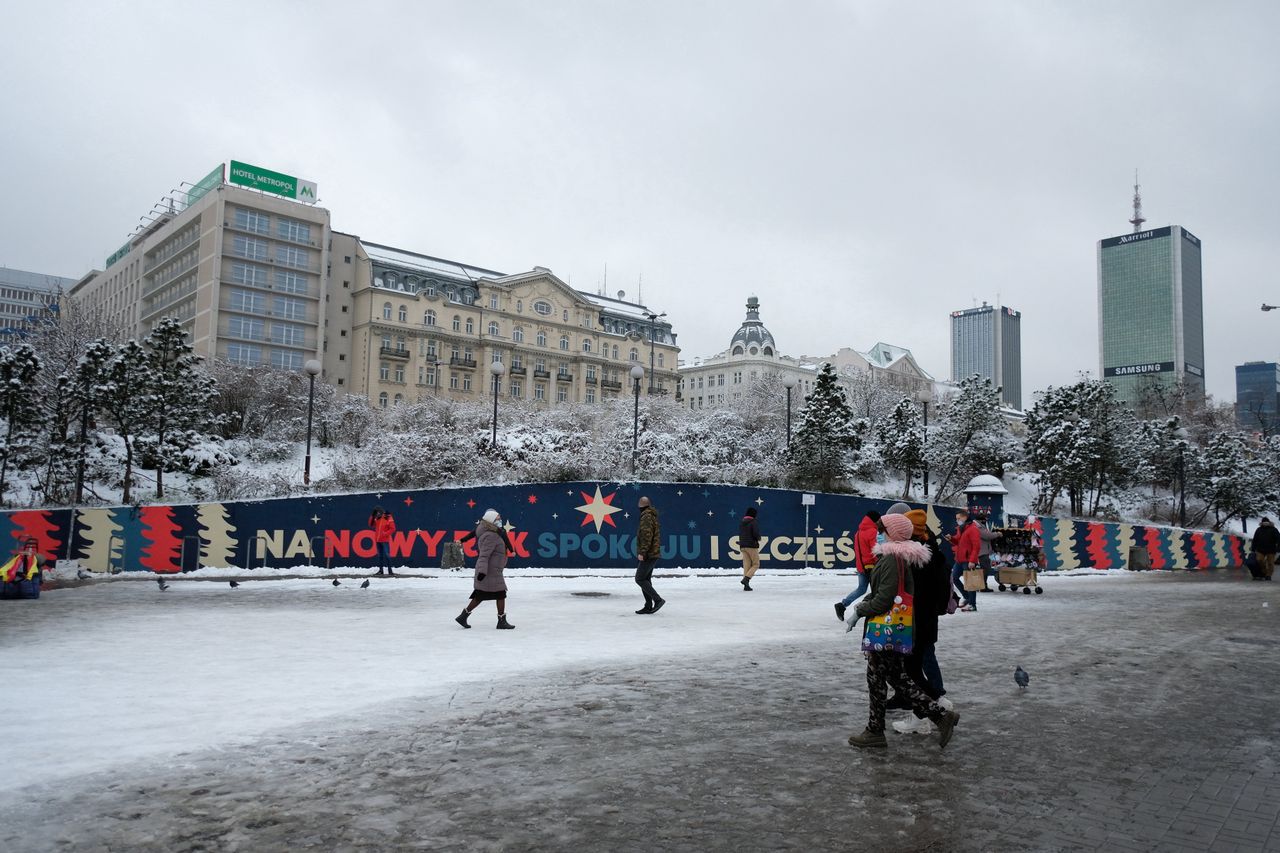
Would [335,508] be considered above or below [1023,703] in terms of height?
above

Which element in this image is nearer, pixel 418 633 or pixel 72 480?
pixel 418 633

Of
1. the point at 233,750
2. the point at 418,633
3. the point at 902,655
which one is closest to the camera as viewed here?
the point at 233,750

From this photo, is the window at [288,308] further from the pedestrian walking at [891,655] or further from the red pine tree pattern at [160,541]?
the pedestrian walking at [891,655]

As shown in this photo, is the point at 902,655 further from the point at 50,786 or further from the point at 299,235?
the point at 299,235

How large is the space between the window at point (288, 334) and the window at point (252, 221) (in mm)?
7848

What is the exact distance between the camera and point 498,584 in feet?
38.2

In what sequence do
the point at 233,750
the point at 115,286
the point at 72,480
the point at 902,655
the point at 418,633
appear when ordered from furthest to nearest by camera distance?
the point at 115,286 → the point at 72,480 → the point at 418,633 → the point at 902,655 → the point at 233,750

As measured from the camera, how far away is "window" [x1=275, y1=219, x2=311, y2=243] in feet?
238

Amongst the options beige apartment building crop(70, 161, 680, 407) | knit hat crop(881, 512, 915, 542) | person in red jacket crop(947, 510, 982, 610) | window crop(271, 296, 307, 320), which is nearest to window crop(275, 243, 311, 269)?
beige apartment building crop(70, 161, 680, 407)

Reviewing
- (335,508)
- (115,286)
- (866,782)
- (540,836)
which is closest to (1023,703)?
(866,782)

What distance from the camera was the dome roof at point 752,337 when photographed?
115 metres

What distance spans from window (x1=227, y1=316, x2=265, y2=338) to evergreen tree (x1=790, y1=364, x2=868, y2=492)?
48.5 meters

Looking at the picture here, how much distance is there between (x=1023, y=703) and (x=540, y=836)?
195 inches

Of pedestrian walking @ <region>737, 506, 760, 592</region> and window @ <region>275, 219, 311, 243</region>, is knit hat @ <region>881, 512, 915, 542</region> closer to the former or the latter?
pedestrian walking @ <region>737, 506, 760, 592</region>
